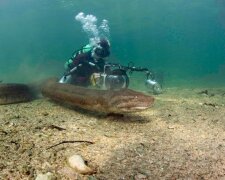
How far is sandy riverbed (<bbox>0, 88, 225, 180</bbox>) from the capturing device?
315 centimetres

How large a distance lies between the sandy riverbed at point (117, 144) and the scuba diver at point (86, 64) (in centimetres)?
416

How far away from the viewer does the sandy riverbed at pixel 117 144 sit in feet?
10.3

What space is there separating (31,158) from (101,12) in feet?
191

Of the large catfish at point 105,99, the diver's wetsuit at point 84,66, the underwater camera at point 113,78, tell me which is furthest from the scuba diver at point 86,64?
the large catfish at point 105,99

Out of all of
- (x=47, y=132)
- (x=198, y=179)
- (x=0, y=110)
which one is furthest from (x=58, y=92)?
(x=198, y=179)

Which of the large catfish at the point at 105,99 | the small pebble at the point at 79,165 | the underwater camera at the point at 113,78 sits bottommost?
the small pebble at the point at 79,165

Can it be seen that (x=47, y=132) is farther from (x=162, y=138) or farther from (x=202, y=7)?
(x=202, y=7)

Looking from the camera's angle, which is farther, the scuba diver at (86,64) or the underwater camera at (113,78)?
the scuba diver at (86,64)

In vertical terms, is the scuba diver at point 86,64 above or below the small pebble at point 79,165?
above

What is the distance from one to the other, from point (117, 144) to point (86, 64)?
6.42 m

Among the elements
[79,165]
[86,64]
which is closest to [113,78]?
[86,64]

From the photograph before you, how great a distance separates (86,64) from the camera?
32.9 ft

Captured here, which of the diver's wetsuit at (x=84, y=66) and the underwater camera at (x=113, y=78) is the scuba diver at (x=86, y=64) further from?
the underwater camera at (x=113, y=78)

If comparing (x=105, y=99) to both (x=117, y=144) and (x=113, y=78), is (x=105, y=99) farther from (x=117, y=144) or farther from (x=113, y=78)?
(x=113, y=78)
